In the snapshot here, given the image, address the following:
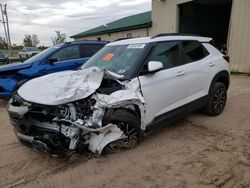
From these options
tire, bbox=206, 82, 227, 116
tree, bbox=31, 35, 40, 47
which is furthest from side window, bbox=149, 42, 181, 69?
tree, bbox=31, 35, 40, 47

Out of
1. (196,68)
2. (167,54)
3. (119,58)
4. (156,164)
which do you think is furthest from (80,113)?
(196,68)

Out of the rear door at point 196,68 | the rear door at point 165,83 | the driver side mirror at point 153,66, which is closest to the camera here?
the driver side mirror at point 153,66

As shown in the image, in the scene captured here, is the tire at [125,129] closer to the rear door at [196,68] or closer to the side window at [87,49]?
the rear door at [196,68]

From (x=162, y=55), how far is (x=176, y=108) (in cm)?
99

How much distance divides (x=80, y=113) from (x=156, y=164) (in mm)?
1320

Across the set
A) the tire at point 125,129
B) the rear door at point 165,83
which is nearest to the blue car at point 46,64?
the tire at point 125,129

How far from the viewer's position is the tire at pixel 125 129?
344 centimetres

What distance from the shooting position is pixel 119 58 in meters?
4.28

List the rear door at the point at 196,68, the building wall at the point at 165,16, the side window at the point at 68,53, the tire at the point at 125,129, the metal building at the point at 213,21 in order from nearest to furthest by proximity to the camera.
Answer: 1. the tire at the point at 125,129
2. the rear door at the point at 196,68
3. the side window at the point at 68,53
4. the metal building at the point at 213,21
5. the building wall at the point at 165,16

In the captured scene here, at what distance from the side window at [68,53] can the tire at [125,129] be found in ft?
Answer: 15.7

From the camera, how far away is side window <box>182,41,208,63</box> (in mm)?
4664

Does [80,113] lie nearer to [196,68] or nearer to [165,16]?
[196,68]

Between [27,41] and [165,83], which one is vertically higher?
[27,41]

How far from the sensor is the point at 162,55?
4250mm
